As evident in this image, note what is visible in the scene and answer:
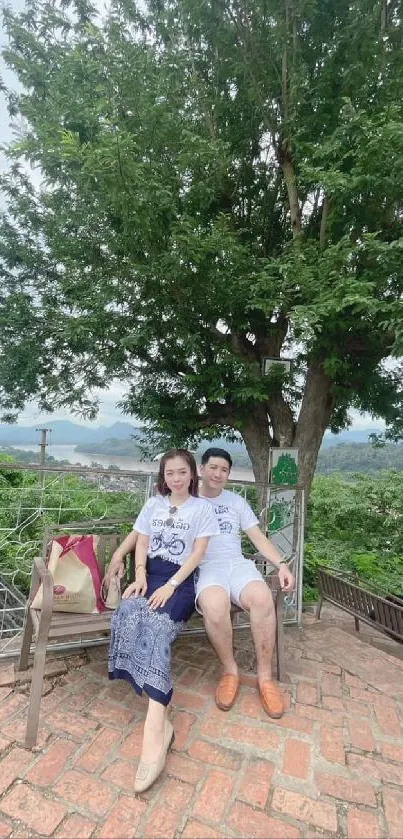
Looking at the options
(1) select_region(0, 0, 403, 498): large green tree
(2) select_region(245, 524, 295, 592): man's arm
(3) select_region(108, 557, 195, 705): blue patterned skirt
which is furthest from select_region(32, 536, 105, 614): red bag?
(1) select_region(0, 0, 403, 498): large green tree

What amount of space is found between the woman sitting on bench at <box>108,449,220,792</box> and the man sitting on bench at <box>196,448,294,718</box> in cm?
13

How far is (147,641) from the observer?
1949 millimetres

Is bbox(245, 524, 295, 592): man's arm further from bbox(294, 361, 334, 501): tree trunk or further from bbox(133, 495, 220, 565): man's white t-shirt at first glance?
bbox(294, 361, 334, 501): tree trunk

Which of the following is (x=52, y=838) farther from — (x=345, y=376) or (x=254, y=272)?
(x=345, y=376)

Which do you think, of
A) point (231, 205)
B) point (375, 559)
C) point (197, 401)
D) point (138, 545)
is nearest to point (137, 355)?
point (197, 401)

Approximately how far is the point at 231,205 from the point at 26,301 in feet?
11.3

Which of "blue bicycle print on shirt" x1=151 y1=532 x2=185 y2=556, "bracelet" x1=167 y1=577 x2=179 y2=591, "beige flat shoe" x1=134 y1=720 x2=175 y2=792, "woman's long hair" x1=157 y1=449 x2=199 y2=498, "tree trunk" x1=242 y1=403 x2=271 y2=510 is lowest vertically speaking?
"beige flat shoe" x1=134 y1=720 x2=175 y2=792

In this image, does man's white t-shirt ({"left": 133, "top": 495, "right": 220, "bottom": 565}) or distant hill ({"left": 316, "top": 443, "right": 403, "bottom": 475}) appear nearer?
man's white t-shirt ({"left": 133, "top": 495, "right": 220, "bottom": 565})

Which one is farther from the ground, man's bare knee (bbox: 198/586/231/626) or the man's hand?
the man's hand

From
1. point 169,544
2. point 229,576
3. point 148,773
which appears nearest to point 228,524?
point 229,576

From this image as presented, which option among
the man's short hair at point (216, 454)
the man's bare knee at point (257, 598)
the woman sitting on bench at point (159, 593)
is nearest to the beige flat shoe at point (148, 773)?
the woman sitting on bench at point (159, 593)

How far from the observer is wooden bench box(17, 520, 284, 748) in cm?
190

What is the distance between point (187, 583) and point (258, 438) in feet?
14.1

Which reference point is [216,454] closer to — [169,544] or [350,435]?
[169,544]
